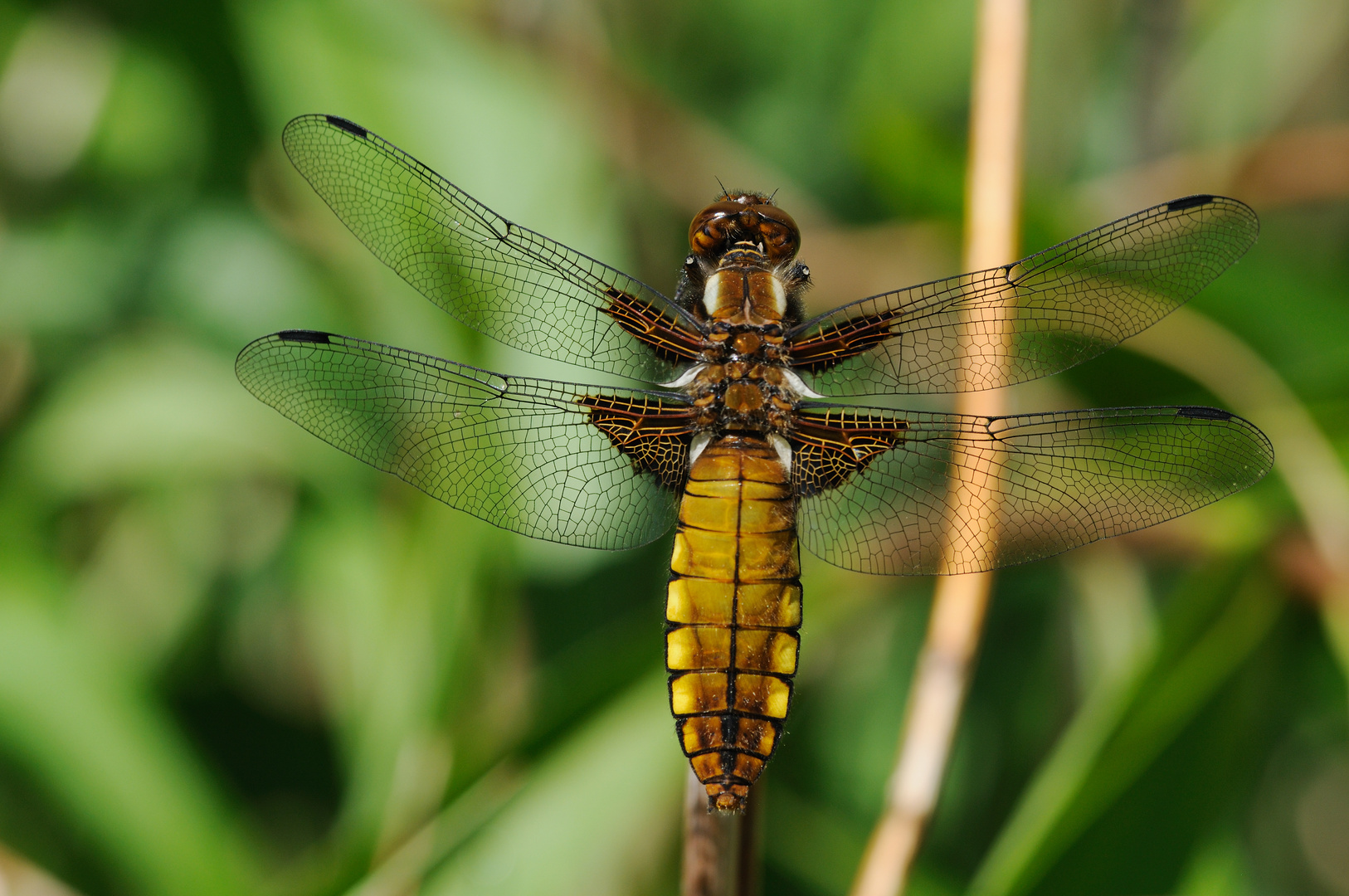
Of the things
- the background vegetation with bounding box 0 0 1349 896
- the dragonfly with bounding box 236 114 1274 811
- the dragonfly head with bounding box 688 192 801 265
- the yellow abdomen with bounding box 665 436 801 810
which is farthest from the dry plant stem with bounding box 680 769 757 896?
the dragonfly head with bounding box 688 192 801 265

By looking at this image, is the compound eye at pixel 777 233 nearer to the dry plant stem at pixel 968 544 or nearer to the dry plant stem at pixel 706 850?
the dry plant stem at pixel 968 544

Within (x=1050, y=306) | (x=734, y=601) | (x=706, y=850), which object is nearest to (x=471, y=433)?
(x=734, y=601)

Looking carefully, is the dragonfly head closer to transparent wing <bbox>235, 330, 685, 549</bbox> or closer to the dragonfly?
the dragonfly

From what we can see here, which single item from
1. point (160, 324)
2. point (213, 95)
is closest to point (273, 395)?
point (160, 324)

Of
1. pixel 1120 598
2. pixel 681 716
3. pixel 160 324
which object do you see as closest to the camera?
pixel 681 716

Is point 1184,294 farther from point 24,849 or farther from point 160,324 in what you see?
point 24,849

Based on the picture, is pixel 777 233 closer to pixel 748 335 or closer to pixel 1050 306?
pixel 748 335

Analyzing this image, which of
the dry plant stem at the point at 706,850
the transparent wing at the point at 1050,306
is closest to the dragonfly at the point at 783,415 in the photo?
the transparent wing at the point at 1050,306
